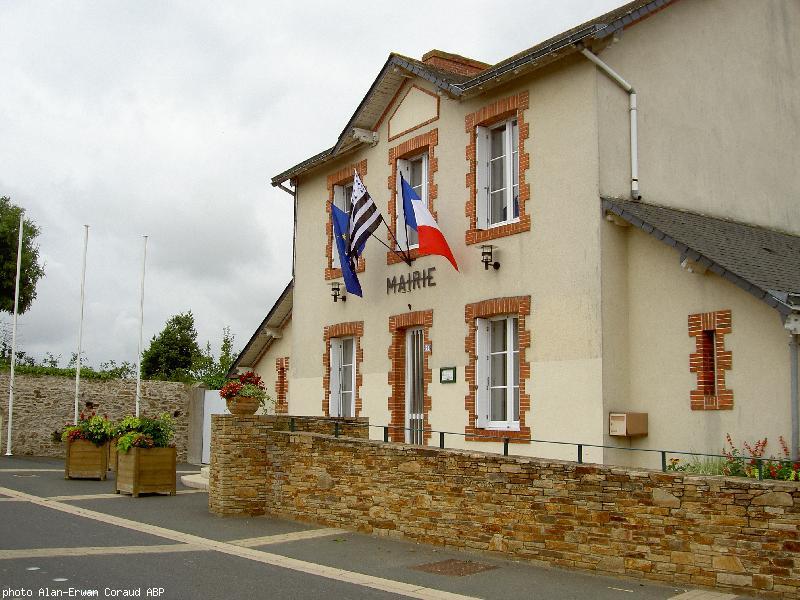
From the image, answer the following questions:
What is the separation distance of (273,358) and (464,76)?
9970mm

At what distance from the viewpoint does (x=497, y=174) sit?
15.1m

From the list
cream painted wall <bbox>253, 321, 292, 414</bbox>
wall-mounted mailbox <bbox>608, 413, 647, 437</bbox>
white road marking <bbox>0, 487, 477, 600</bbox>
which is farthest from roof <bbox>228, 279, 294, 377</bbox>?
wall-mounted mailbox <bbox>608, 413, 647, 437</bbox>

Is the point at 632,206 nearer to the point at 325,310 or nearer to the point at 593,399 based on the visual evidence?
the point at 593,399

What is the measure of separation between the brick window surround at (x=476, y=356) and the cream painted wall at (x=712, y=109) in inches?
90.3

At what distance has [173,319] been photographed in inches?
1753

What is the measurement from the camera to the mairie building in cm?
1191

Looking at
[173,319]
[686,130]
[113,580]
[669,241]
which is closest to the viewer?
[113,580]

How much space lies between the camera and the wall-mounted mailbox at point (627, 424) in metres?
12.2

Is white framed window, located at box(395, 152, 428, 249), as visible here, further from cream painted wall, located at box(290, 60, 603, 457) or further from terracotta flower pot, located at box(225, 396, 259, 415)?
terracotta flower pot, located at box(225, 396, 259, 415)

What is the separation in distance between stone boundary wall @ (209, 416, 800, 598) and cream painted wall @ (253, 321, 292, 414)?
8.95 metres

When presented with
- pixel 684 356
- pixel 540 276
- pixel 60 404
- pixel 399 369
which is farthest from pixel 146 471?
pixel 60 404

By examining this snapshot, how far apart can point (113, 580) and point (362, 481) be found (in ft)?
13.4

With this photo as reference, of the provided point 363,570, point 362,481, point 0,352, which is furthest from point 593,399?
point 0,352

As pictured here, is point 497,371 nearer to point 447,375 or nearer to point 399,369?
point 447,375
